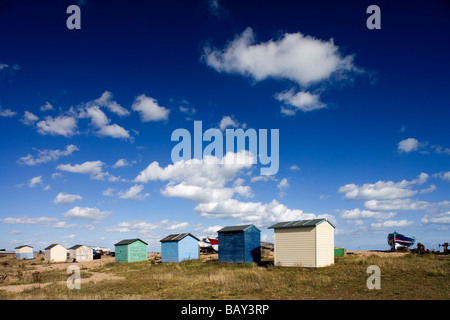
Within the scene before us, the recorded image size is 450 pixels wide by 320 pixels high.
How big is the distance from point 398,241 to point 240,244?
24631mm

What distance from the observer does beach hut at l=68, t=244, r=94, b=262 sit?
51656 mm

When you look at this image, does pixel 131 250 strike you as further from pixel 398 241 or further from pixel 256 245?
pixel 398 241

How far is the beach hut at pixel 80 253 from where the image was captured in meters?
51.7

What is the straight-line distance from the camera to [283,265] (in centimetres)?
2541

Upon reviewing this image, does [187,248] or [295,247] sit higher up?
[295,247]

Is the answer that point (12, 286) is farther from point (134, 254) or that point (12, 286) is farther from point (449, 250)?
point (449, 250)

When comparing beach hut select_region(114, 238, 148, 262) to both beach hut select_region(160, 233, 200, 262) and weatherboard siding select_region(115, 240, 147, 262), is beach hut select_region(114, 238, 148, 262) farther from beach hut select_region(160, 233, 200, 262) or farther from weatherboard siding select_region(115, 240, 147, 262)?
beach hut select_region(160, 233, 200, 262)

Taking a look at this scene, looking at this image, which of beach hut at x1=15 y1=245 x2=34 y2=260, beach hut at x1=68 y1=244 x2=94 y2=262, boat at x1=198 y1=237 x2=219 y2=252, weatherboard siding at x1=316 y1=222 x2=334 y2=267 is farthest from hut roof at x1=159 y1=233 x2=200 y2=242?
beach hut at x1=15 y1=245 x2=34 y2=260

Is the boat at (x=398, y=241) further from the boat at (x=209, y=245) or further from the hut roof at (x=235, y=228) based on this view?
the boat at (x=209, y=245)

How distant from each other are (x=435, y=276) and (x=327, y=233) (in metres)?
8.33

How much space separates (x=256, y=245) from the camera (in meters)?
31.6

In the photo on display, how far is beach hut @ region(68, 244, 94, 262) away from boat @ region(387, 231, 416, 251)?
164 ft
